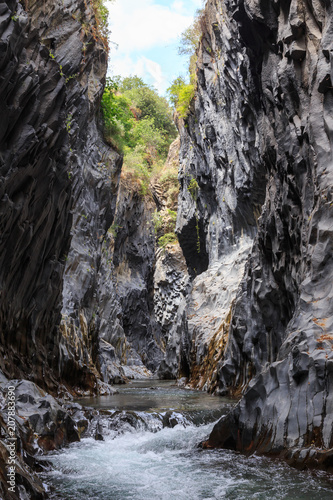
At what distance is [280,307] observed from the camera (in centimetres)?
1048

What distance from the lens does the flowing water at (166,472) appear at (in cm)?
413

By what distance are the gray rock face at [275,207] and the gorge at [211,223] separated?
0.04 meters

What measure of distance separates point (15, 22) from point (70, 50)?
5.40 m

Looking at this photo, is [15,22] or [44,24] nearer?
[15,22]

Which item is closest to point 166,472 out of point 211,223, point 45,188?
point 45,188

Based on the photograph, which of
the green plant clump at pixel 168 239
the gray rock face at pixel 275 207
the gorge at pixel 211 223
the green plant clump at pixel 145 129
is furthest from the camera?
the green plant clump at pixel 168 239

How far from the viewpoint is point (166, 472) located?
16.9 ft

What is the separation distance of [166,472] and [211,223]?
55.1 ft

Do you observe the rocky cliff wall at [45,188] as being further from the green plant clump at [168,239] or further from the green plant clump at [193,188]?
the green plant clump at [168,239]

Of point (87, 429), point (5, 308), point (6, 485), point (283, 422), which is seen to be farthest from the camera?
point (5, 308)

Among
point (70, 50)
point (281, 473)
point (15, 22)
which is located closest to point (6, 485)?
point (281, 473)

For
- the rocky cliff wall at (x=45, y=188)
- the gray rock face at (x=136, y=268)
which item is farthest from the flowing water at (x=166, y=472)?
the gray rock face at (x=136, y=268)

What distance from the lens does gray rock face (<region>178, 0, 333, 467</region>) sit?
5238mm

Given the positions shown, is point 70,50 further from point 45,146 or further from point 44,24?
point 45,146
